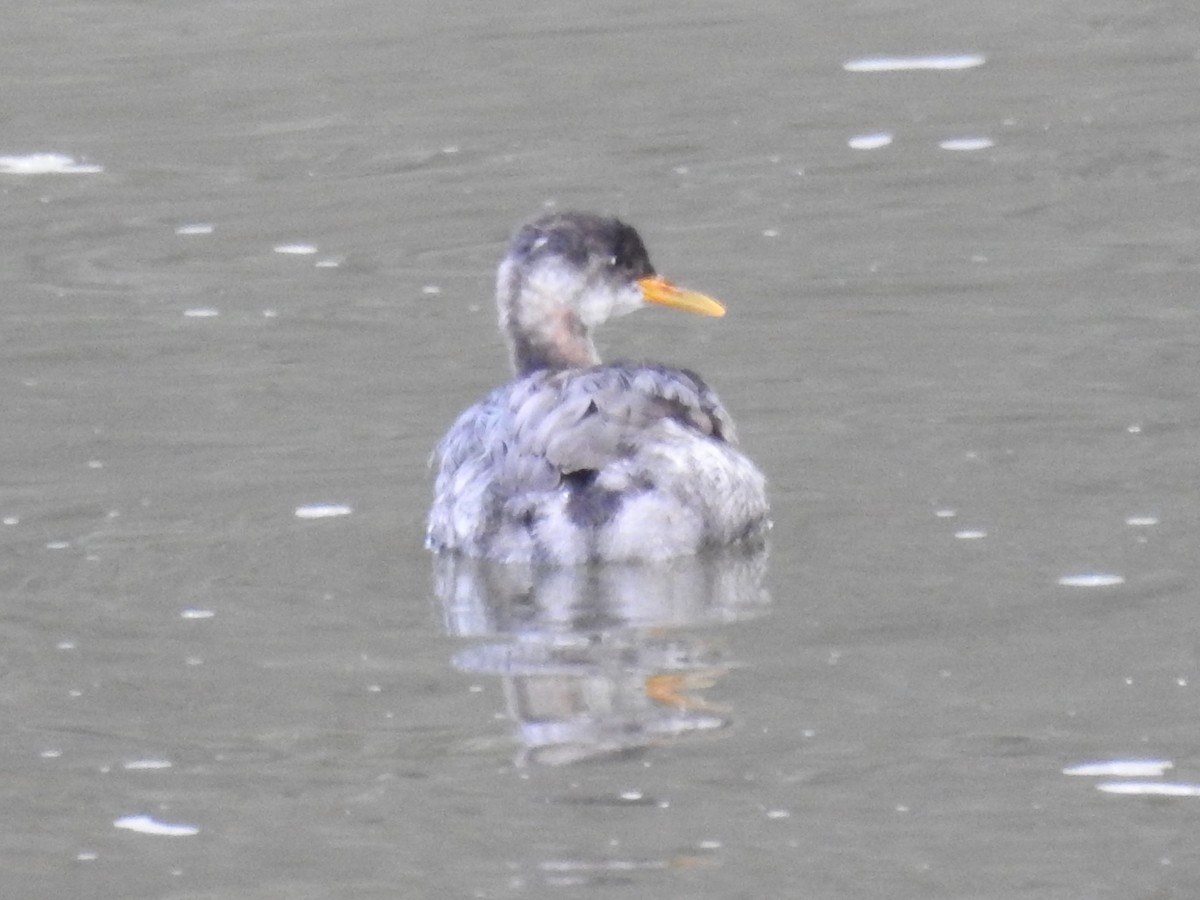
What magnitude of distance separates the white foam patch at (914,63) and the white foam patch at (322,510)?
27.1 feet

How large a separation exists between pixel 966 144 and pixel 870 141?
50 centimetres

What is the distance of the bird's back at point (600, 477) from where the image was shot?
917cm

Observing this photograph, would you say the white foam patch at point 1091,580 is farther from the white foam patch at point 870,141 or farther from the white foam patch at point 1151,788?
the white foam patch at point 870,141

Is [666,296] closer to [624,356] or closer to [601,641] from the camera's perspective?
[624,356]

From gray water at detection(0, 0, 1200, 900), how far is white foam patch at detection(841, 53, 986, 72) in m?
0.16

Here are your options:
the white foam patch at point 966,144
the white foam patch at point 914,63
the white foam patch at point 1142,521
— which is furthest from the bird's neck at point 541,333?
the white foam patch at point 914,63

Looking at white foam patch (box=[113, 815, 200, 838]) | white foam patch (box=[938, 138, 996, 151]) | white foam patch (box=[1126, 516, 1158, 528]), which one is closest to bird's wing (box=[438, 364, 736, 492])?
white foam patch (box=[1126, 516, 1158, 528])

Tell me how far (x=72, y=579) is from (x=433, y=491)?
1.48m

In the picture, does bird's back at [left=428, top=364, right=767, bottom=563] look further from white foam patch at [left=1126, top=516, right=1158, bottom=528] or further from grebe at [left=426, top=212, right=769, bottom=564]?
white foam patch at [left=1126, top=516, right=1158, bottom=528]

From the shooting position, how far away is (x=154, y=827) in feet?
23.1

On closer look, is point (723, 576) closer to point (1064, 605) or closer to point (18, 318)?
point (1064, 605)

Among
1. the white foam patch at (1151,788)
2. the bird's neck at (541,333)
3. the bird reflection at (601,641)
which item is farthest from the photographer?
the bird's neck at (541,333)

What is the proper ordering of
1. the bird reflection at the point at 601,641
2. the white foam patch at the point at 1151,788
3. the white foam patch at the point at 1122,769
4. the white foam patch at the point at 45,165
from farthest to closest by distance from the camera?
the white foam patch at the point at 45,165 → the bird reflection at the point at 601,641 → the white foam patch at the point at 1122,769 → the white foam patch at the point at 1151,788

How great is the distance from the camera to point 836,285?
13.2 metres
